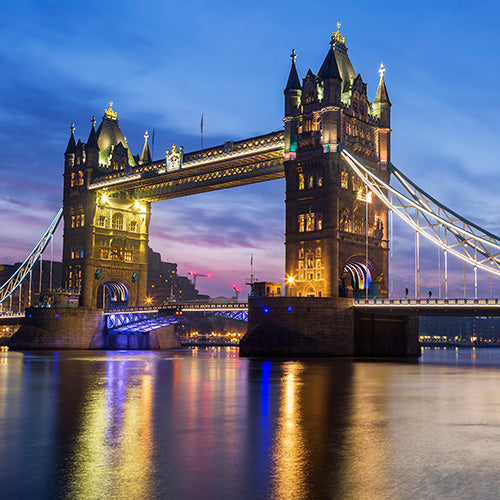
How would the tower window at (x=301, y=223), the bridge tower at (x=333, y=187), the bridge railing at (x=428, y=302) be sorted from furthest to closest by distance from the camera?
the tower window at (x=301, y=223)
the bridge tower at (x=333, y=187)
the bridge railing at (x=428, y=302)

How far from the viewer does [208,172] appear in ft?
292

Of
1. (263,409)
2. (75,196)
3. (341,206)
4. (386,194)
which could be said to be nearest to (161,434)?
(263,409)

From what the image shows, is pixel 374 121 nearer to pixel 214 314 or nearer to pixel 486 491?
pixel 214 314

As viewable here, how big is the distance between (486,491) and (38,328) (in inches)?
3723

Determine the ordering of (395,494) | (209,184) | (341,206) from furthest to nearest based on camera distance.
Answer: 1. (209,184)
2. (341,206)
3. (395,494)

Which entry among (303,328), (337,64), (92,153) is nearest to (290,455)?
(303,328)

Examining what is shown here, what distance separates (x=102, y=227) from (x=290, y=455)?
308 feet

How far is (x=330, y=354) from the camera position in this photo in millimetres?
67375

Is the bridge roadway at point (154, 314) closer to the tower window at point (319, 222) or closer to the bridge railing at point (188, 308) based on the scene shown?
the bridge railing at point (188, 308)

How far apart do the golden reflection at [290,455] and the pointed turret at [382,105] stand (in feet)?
198

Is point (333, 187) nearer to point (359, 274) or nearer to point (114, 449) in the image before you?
point (359, 274)

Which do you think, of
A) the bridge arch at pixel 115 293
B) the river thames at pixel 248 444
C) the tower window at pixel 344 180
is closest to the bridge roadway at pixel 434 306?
the tower window at pixel 344 180

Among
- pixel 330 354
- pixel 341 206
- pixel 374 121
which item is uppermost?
pixel 374 121

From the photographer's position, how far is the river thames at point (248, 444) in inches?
493
